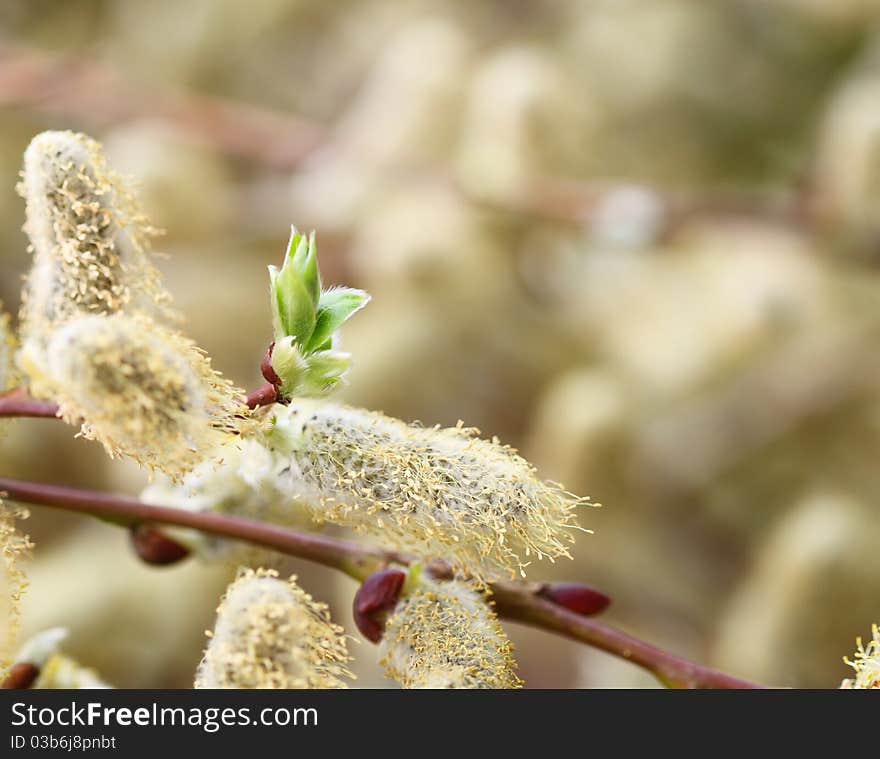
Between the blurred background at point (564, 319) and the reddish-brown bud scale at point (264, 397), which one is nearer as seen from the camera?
the reddish-brown bud scale at point (264, 397)

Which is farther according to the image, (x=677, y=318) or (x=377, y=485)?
(x=677, y=318)

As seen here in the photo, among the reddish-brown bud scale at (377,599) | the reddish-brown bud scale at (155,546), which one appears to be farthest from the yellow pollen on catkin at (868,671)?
the reddish-brown bud scale at (155,546)

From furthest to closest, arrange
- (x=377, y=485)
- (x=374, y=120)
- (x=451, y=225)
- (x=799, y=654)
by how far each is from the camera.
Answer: (x=374, y=120)
(x=451, y=225)
(x=799, y=654)
(x=377, y=485)

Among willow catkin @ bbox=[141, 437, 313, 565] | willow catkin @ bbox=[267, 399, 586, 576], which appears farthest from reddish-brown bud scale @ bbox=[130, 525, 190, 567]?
willow catkin @ bbox=[267, 399, 586, 576]

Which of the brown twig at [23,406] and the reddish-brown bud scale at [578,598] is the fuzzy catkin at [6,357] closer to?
the brown twig at [23,406]
